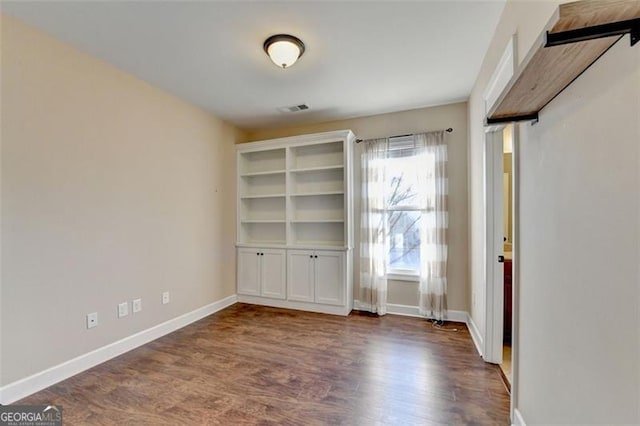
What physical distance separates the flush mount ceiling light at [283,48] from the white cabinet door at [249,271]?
8.80 feet

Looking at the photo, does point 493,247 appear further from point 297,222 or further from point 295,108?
point 295,108

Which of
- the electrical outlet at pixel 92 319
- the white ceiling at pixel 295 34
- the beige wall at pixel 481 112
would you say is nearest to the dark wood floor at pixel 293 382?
the electrical outlet at pixel 92 319

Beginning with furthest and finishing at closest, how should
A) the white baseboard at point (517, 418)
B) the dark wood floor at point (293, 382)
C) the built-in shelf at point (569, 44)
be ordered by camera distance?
1. the dark wood floor at point (293, 382)
2. the white baseboard at point (517, 418)
3. the built-in shelf at point (569, 44)

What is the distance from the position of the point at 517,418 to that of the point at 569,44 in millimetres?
1930

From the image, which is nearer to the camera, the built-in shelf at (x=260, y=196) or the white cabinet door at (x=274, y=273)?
the white cabinet door at (x=274, y=273)

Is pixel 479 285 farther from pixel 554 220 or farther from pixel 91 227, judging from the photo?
pixel 91 227

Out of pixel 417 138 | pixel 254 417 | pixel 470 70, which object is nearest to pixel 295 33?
pixel 470 70

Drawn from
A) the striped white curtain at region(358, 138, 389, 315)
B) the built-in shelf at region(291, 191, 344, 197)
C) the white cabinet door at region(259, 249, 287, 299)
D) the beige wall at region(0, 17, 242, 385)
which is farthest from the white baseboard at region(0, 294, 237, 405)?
the striped white curtain at region(358, 138, 389, 315)

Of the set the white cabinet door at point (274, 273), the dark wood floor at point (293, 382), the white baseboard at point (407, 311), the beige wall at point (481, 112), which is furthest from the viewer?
the white cabinet door at point (274, 273)

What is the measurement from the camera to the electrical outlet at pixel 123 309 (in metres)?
2.67

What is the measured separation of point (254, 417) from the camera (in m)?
1.79

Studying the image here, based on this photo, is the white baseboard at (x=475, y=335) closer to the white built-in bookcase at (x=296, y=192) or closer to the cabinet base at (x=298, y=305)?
the cabinet base at (x=298, y=305)

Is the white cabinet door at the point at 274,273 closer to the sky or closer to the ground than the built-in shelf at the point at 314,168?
closer to the ground

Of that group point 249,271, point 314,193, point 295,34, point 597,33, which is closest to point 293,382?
point 249,271
